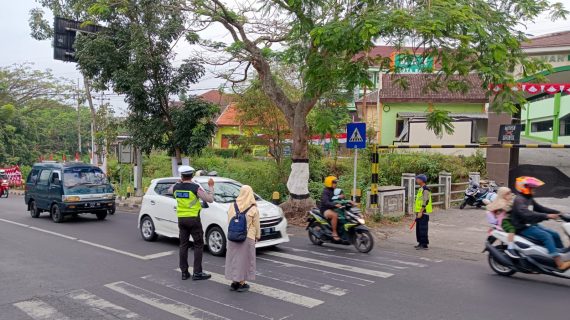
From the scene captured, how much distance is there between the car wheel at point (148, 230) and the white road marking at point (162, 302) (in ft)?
11.7

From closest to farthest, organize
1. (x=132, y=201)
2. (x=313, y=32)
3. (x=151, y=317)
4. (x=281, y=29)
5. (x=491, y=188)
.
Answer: (x=151, y=317)
(x=313, y=32)
(x=281, y=29)
(x=491, y=188)
(x=132, y=201)

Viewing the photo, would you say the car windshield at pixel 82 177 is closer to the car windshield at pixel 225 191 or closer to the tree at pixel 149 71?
the tree at pixel 149 71

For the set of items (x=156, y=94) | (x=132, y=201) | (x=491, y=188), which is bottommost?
(x=132, y=201)

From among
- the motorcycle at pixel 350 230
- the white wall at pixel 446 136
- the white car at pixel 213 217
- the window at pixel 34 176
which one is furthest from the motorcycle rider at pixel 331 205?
the white wall at pixel 446 136

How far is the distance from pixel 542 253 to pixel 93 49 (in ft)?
50.5

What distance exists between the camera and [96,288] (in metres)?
7.01

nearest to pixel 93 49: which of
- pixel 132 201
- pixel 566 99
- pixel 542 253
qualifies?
pixel 132 201

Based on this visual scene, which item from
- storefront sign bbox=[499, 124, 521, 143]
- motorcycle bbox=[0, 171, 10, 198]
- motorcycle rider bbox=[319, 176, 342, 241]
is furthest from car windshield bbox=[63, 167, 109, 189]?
motorcycle bbox=[0, 171, 10, 198]

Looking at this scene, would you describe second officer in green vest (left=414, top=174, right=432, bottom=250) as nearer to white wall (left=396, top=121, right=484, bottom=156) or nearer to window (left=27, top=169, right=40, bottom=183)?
window (left=27, top=169, right=40, bottom=183)

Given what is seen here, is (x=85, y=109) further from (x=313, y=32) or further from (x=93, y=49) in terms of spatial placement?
(x=313, y=32)

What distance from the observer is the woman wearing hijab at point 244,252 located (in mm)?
6766

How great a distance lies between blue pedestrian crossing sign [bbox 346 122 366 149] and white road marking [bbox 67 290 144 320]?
779 centimetres

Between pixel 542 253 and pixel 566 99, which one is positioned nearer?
pixel 542 253

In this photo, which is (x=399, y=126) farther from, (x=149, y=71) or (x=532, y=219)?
(x=532, y=219)
